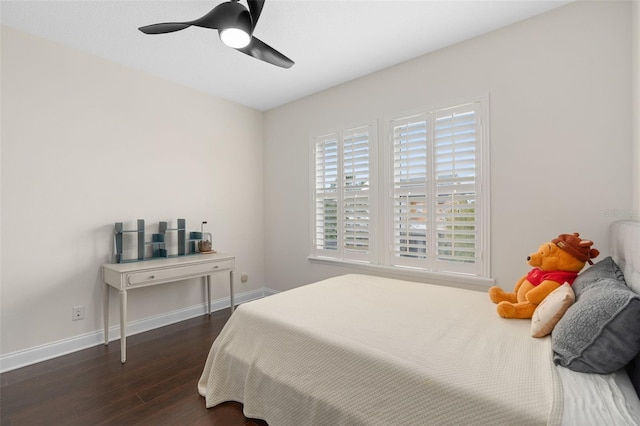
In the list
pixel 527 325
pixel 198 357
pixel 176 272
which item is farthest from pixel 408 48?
pixel 198 357

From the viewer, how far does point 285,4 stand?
2.04m

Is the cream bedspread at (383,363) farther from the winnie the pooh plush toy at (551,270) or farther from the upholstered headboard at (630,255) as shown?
the upholstered headboard at (630,255)

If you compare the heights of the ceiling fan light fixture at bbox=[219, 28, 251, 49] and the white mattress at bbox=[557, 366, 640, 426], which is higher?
the ceiling fan light fixture at bbox=[219, 28, 251, 49]

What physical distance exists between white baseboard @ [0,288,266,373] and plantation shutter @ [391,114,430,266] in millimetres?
2297

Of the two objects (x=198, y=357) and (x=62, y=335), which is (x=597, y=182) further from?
(x=62, y=335)

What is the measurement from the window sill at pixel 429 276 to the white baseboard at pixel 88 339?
1.75 meters

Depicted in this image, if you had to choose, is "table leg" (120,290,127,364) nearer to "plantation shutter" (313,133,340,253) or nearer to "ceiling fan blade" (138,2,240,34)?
"plantation shutter" (313,133,340,253)

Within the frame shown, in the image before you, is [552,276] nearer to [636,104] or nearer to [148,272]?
[636,104]

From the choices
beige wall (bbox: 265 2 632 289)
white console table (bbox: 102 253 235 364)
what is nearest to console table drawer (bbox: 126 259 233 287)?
white console table (bbox: 102 253 235 364)

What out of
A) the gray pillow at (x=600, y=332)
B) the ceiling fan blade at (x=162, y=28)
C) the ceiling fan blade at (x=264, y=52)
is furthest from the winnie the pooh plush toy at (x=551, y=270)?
the ceiling fan blade at (x=162, y=28)

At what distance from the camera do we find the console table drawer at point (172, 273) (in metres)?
2.52

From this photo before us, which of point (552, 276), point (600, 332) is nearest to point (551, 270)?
point (552, 276)

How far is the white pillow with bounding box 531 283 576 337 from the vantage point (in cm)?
134

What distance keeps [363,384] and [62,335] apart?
2.69 m
